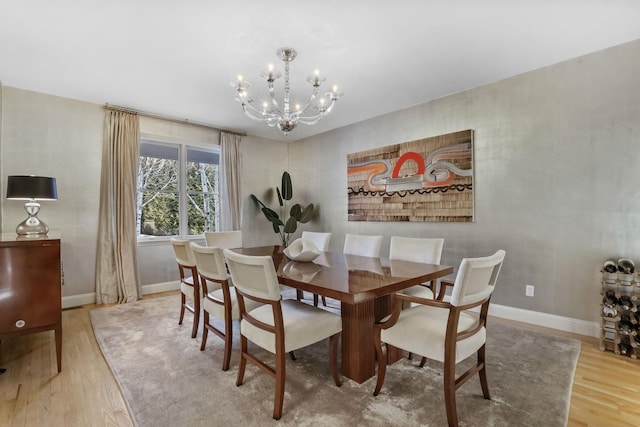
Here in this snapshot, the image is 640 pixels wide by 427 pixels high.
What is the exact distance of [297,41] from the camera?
2512 mm

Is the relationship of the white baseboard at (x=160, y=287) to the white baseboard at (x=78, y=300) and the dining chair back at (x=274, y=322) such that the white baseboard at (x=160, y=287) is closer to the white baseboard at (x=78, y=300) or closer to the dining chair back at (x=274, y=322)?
the white baseboard at (x=78, y=300)

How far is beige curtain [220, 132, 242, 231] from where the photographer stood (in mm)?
4984

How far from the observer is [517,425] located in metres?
1.59

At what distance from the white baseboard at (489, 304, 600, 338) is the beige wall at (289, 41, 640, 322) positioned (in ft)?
0.21

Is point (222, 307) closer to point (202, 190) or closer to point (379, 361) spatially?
point (379, 361)

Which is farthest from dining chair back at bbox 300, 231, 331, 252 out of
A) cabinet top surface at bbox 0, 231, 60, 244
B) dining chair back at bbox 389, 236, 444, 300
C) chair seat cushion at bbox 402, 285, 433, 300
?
cabinet top surface at bbox 0, 231, 60, 244

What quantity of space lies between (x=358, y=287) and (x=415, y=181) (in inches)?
103

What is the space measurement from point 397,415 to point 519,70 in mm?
3313

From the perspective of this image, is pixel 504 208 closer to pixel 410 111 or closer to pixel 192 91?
pixel 410 111

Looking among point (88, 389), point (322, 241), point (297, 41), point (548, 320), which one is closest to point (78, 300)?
point (88, 389)

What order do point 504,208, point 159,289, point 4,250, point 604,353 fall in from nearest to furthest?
point 4,250 → point 604,353 → point 504,208 → point 159,289

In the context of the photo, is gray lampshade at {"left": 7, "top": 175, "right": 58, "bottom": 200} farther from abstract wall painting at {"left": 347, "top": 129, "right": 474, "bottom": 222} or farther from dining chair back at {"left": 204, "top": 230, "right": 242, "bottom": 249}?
abstract wall painting at {"left": 347, "top": 129, "right": 474, "bottom": 222}

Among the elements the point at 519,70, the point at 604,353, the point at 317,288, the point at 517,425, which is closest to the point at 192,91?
the point at 317,288

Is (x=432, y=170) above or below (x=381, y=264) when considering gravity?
above
